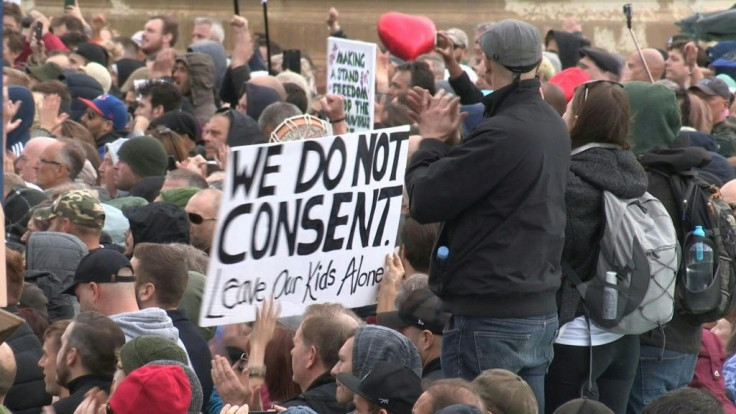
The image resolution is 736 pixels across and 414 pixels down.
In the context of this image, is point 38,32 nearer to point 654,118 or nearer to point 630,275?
point 654,118

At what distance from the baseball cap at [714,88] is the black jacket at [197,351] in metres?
5.96

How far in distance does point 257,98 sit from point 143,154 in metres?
2.13

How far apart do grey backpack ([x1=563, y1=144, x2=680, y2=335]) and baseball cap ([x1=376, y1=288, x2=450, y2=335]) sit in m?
0.66

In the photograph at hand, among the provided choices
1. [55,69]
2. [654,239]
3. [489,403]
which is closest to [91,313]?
[489,403]

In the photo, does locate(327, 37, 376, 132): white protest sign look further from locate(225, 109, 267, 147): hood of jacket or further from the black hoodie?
the black hoodie

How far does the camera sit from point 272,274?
5.70m

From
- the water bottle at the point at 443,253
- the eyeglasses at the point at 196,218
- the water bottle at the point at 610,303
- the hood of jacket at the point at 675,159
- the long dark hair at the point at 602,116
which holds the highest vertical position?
the long dark hair at the point at 602,116

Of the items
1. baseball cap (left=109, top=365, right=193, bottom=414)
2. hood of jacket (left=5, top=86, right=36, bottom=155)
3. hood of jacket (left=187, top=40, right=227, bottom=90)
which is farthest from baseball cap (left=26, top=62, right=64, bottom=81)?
baseball cap (left=109, top=365, right=193, bottom=414)

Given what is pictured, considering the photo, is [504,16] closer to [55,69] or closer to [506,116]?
[55,69]

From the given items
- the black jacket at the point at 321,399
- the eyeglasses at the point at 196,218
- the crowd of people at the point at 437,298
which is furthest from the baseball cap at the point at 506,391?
the eyeglasses at the point at 196,218

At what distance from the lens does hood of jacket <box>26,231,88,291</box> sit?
23.0 ft

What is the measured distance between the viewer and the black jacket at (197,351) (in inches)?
237

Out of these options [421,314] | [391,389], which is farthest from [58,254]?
[391,389]

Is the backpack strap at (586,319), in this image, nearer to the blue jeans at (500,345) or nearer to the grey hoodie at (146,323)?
the blue jeans at (500,345)
